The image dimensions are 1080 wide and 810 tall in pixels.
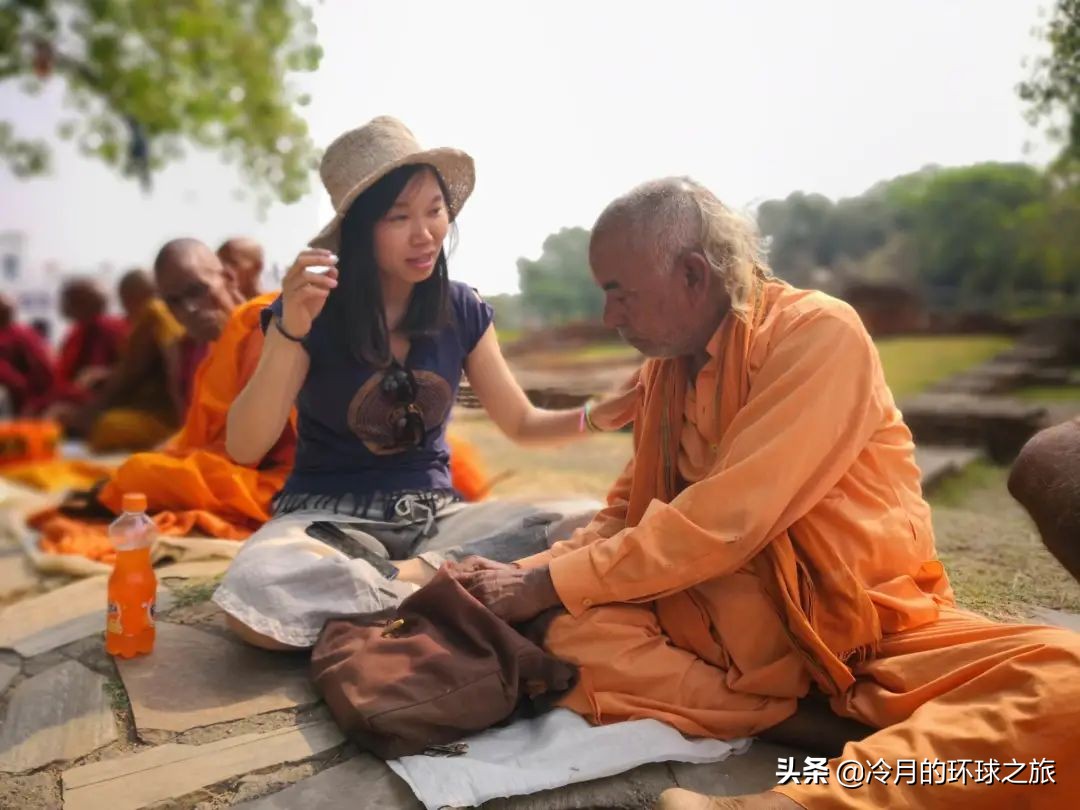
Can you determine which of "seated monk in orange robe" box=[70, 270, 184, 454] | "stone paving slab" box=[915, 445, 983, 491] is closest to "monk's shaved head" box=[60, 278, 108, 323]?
"seated monk in orange robe" box=[70, 270, 184, 454]

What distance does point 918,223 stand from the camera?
13.8 feet

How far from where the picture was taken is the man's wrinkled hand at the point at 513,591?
7.54ft

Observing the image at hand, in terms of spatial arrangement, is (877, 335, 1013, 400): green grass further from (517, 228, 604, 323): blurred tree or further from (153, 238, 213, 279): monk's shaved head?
(153, 238, 213, 279): monk's shaved head

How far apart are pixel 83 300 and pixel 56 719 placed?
646 centimetres

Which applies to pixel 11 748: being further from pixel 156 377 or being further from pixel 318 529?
pixel 156 377

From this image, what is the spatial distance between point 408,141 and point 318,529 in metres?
1.24

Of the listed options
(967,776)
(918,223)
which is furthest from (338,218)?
(918,223)

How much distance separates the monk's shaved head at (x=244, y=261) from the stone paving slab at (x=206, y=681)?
260 centimetres

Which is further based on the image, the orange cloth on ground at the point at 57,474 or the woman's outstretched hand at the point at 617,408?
the orange cloth on ground at the point at 57,474

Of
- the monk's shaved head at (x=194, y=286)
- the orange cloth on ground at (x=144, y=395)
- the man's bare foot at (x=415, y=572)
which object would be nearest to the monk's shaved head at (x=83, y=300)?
the orange cloth on ground at (x=144, y=395)

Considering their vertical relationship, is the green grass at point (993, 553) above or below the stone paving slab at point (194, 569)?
above

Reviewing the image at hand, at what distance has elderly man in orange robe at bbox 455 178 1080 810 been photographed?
2.07 meters

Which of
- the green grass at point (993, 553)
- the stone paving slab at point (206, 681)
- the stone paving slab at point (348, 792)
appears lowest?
the stone paving slab at point (206, 681)

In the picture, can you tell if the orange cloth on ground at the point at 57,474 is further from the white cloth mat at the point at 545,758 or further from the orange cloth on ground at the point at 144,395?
the white cloth mat at the point at 545,758
